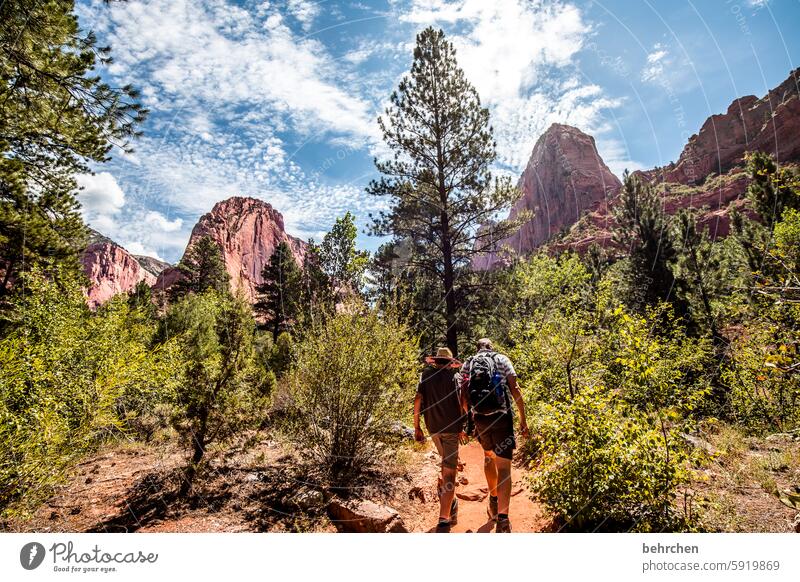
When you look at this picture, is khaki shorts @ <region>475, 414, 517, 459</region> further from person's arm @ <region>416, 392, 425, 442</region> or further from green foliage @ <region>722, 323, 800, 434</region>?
green foliage @ <region>722, 323, 800, 434</region>

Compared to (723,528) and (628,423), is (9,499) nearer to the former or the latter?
(628,423)

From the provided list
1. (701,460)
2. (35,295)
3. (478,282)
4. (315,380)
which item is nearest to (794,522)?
(701,460)

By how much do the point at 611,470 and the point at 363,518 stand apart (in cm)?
302

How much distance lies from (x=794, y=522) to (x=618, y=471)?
5.90 ft

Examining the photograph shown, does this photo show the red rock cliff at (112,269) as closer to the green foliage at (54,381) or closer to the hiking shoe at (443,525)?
the green foliage at (54,381)

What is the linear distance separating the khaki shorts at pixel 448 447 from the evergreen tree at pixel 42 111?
687 cm

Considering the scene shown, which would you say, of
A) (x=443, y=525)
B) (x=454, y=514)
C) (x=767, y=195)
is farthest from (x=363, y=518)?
(x=767, y=195)

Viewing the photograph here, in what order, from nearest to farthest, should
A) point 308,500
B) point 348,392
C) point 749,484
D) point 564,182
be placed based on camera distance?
point 749,484 < point 308,500 < point 348,392 < point 564,182

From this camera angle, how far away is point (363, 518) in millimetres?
4363

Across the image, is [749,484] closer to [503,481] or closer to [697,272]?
[503,481]

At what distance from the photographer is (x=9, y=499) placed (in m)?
3.47

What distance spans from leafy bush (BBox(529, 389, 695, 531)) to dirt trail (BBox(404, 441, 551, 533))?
2.14 feet

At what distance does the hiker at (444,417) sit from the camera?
4189 mm

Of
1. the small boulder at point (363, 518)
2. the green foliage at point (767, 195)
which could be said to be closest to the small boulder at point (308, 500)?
the small boulder at point (363, 518)
